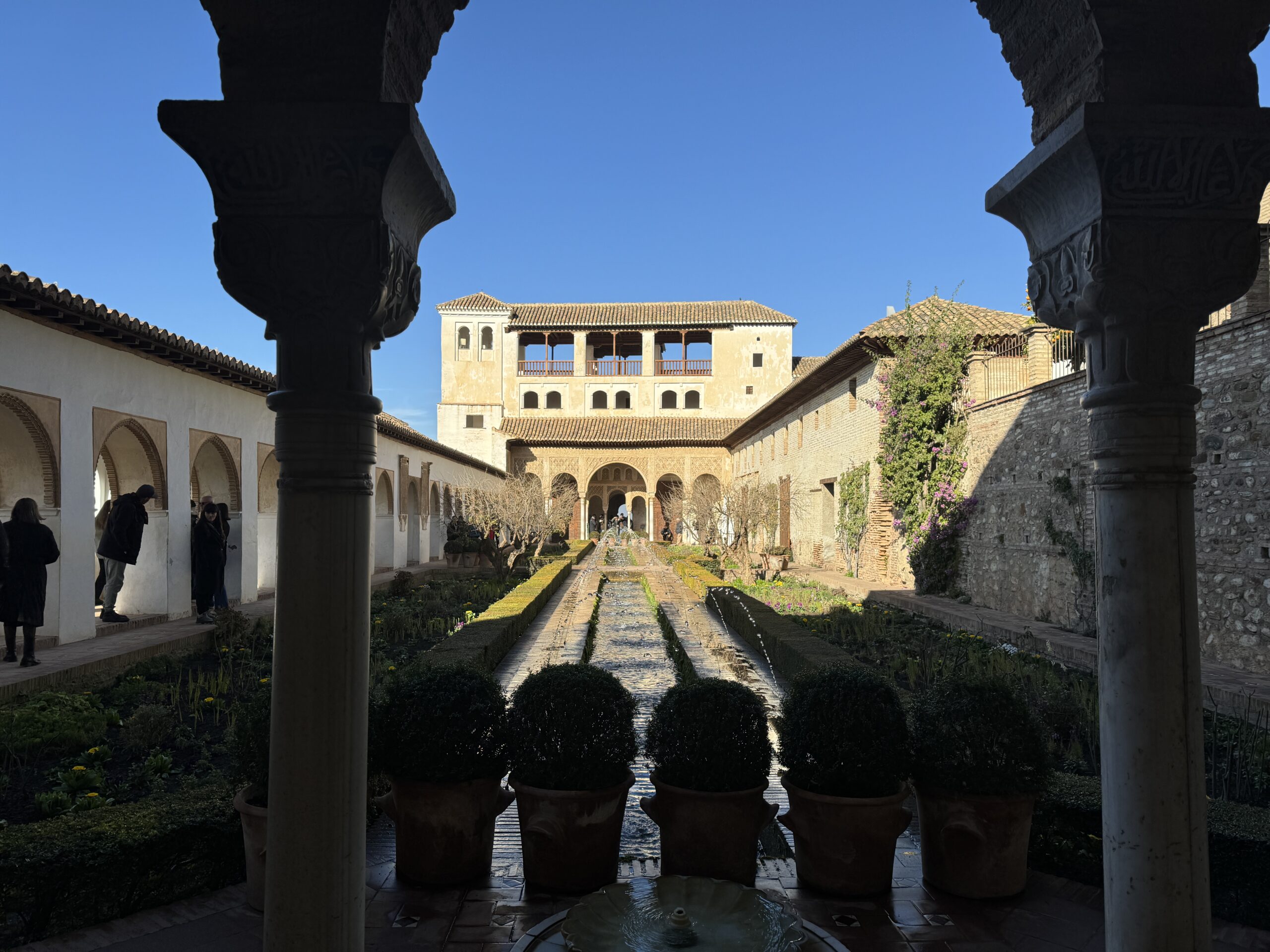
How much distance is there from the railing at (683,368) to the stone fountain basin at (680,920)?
118 feet

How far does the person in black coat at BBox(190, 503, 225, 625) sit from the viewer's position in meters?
9.80

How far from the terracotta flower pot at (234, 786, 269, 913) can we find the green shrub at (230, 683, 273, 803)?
5 centimetres

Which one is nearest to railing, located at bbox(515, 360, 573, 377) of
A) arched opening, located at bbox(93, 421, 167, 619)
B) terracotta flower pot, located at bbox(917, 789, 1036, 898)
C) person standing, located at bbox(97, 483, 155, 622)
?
arched opening, located at bbox(93, 421, 167, 619)

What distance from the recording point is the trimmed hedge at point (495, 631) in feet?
22.9

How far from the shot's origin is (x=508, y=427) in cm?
3647

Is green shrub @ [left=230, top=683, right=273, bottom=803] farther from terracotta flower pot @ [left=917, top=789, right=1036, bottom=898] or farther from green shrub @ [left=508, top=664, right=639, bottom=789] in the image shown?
terracotta flower pot @ [left=917, top=789, right=1036, bottom=898]

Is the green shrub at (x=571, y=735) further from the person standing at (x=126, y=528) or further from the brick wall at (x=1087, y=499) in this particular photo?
the person standing at (x=126, y=528)

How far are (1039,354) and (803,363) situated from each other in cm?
3154

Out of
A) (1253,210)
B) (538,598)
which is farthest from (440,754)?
(538,598)

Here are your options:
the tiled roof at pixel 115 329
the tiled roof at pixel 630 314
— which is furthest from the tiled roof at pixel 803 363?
the tiled roof at pixel 115 329

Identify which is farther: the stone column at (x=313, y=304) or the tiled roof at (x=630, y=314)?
the tiled roof at (x=630, y=314)

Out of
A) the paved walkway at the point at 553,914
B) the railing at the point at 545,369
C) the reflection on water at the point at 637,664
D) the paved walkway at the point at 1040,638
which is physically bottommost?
the reflection on water at the point at 637,664

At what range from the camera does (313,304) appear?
227 cm

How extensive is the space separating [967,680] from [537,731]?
1.74 meters
